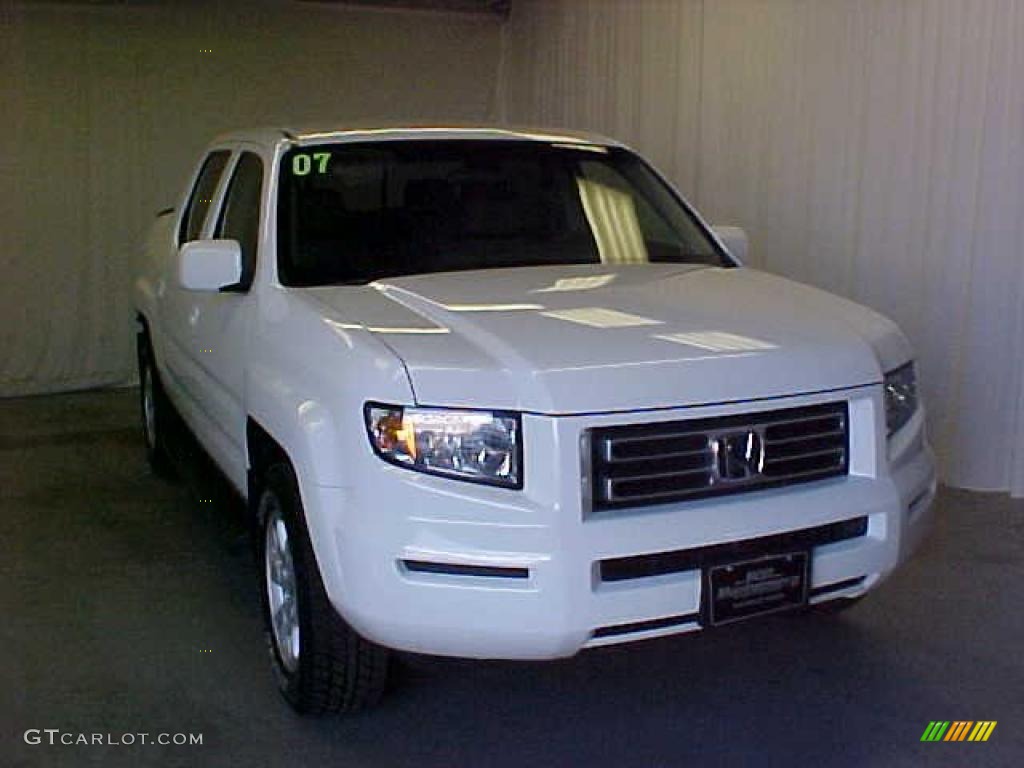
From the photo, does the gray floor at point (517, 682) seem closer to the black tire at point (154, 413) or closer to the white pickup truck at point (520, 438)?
the white pickup truck at point (520, 438)

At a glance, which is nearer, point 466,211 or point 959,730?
point 959,730

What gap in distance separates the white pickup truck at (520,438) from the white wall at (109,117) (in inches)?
187

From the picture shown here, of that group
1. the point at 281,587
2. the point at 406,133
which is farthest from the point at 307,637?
the point at 406,133

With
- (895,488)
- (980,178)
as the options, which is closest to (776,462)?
(895,488)

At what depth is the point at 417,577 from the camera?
285cm

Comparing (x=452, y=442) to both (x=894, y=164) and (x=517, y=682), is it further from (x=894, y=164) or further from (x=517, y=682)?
(x=894, y=164)

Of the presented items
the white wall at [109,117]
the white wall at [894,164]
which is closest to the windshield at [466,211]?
the white wall at [894,164]

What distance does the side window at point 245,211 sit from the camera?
404 cm

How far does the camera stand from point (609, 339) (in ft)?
10.1

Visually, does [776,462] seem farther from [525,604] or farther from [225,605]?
[225,605]

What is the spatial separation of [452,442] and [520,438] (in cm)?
17

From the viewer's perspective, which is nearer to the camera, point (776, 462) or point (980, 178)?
point (776, 462)

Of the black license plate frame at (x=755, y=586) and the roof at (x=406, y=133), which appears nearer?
the black license plate frame at (x=755, y=586)

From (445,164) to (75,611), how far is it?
2108mm
